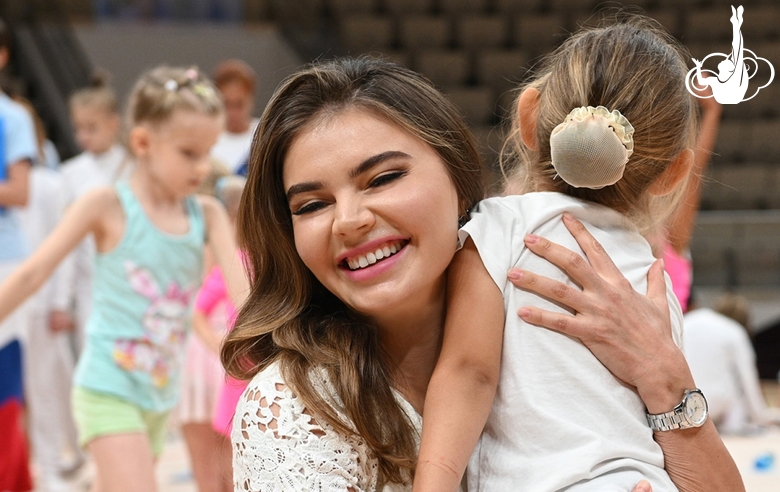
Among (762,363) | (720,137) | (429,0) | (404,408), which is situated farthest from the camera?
(429,0)

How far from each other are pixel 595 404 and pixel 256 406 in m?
0.47

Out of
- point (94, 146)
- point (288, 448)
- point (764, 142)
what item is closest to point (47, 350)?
point (94, 146)

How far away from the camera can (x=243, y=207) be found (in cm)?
147

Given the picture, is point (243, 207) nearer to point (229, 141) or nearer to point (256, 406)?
point (256, 406)

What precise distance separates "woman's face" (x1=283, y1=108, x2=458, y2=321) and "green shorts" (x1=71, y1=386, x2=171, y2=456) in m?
1.29

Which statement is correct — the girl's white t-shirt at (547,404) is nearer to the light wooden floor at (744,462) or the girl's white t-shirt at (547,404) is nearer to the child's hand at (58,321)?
the light wooden floor at (744,462)

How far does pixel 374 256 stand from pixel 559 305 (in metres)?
0.28

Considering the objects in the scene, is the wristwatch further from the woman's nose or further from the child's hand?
the child's hand

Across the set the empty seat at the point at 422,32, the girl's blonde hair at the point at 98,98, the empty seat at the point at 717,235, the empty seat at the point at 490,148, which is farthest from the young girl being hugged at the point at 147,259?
the empty seat at the point at 422,32

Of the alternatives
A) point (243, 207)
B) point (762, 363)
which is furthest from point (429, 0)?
point (243, 207)

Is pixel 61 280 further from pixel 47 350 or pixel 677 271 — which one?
pixel 677 271

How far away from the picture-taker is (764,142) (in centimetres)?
848

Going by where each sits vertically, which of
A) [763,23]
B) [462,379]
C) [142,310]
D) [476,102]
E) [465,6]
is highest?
[462,379]

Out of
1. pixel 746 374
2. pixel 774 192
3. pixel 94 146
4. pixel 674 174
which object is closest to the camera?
pixel 674 174
